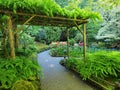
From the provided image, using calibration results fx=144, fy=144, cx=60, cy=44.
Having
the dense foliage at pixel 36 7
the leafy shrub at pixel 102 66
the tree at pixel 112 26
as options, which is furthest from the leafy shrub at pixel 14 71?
the tree at pixel 112 26

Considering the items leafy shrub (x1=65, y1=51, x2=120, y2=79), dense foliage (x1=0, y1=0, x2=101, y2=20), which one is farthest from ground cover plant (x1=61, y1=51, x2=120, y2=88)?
dense foliage (x1=0, y1=0, x2=101, y2=20)

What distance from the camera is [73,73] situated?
23.0ft

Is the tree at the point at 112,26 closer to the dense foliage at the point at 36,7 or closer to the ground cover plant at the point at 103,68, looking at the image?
the ground cover plant at the point at 103,68

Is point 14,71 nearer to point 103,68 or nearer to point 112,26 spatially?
point 103,68

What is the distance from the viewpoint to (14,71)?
168 inches

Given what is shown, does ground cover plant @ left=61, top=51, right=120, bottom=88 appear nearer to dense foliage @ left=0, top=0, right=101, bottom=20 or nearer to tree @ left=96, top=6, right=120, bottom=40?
dense foliage @ left=0, top=0, right=101, bottom=20

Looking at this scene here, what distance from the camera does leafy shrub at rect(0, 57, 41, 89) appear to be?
4000mm

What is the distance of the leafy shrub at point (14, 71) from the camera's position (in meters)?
4.00

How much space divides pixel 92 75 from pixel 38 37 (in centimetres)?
1836

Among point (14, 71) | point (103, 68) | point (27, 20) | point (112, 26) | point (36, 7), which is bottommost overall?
point (103, 68)

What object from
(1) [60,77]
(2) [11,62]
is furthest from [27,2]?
(1) [60,77]

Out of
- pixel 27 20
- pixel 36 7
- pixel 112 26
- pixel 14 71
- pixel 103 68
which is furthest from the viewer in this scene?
pixel 112 26

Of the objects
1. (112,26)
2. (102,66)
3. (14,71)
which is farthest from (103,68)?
(112,26)

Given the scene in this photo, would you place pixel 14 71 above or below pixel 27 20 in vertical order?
below
